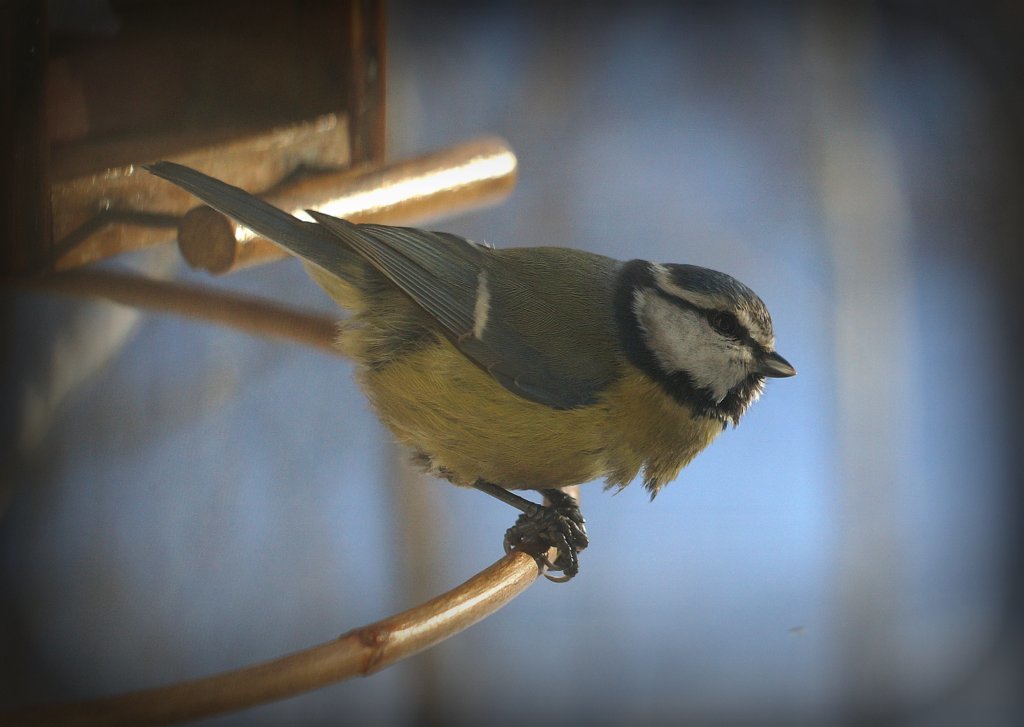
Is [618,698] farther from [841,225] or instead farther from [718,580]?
[841,225]

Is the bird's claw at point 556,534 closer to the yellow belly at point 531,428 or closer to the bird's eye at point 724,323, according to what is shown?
the yellow belly at point 531,428

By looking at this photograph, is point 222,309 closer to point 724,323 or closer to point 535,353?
point 535,353

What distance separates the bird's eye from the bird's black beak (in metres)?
0.03

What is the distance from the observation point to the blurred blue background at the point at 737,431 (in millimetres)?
1248

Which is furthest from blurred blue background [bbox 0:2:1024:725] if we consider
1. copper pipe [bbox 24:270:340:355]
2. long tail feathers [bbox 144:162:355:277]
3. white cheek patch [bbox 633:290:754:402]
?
white cheek patch [bbox 633:290:754:402]

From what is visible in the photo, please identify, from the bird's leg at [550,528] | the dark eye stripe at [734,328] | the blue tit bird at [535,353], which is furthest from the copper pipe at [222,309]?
the dark eye stripe at [734,328]

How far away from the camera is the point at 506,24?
4.89 ft

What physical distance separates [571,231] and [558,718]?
0.87m

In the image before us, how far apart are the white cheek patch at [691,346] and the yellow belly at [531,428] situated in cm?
2

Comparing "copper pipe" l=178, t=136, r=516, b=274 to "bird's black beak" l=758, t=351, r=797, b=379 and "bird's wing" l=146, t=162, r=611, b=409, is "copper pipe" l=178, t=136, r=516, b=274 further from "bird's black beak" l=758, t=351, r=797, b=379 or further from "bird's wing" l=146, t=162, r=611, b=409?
"bird's black beak" l=758, t=351, r=797, b=379

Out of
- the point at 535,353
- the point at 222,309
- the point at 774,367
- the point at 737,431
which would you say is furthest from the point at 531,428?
the point at 737,431

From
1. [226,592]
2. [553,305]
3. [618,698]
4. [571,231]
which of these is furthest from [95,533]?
[618,698]

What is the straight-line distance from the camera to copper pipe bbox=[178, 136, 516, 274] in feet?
2.43

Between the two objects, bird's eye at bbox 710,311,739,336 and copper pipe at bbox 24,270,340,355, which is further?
copper pipe at bbox 24,270,340,355
